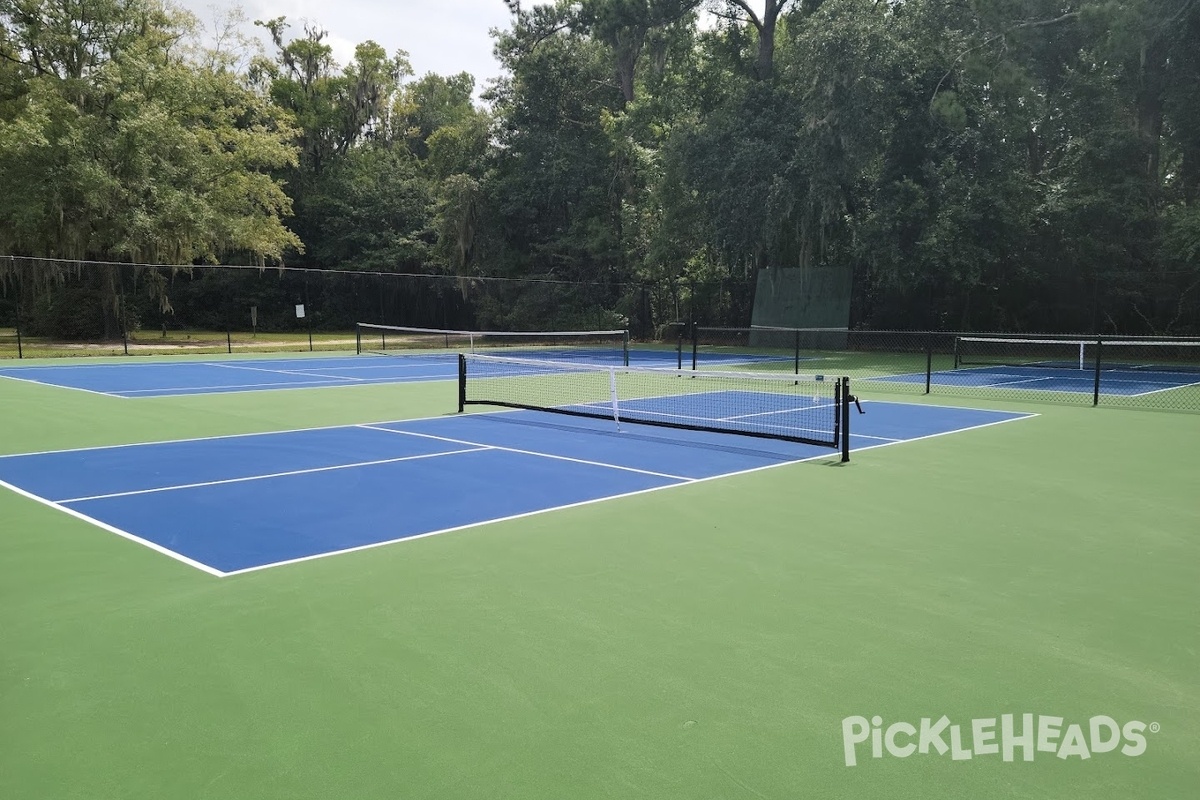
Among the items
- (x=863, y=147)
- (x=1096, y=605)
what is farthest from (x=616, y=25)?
(x=1096, y=605)

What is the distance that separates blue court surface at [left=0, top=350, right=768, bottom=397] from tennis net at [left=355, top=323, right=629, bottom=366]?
1.42 m

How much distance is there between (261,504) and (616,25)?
32.2 meters

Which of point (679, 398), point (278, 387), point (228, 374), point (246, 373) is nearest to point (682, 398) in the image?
point (679, 398)

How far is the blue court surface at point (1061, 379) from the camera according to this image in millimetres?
18547

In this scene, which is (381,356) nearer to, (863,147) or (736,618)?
(863,147)

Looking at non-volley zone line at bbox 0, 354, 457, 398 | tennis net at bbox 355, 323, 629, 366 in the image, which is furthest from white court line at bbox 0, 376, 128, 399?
tennis net at bbox 355, 323, 629, 366

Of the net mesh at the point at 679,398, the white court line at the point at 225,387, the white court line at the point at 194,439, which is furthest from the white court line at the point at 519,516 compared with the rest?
the white court line at the point at 225,387

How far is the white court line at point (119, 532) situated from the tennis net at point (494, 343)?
66.0 feet

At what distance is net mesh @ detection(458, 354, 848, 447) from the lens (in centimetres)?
1179

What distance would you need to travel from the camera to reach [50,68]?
3431 centimetres

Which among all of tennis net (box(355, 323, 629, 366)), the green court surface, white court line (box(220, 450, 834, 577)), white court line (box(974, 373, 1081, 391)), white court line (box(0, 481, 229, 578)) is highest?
tennis net (box(355, 323, 629, 366))

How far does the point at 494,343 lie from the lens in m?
35.9

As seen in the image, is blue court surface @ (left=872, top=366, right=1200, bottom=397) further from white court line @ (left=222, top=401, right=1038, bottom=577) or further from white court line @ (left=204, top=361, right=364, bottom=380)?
white court line @ (left=204, top=361, right=364, bottom=380)

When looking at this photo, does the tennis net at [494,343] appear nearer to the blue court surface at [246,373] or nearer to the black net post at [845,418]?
the blue court surface at [246,373]
